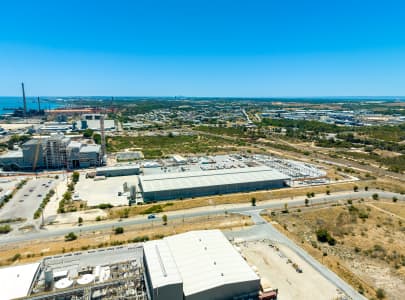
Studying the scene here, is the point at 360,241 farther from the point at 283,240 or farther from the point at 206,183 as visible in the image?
the point at 206,183

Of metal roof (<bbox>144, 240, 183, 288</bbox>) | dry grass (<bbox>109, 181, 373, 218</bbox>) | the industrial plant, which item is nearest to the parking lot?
dry grass (<bbox>109, 181, 373, 218</bbox>)

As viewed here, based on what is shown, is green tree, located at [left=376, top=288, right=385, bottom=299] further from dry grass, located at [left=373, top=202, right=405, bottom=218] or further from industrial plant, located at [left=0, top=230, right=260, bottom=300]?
dry grass, located at [left=373, top=202, right=405, bottom=218]

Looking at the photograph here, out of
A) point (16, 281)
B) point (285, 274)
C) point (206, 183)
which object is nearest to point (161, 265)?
point (16, 281)

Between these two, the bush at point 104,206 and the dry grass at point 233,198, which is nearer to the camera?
the dry grass at point 233,198

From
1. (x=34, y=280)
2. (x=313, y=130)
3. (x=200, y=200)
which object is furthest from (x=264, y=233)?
(x=313, y=130)

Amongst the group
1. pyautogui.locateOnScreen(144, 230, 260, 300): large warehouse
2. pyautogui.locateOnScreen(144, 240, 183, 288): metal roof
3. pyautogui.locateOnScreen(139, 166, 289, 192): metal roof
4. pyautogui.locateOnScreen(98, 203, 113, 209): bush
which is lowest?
pyautogui.locateOnScreen(98, 203, 113, 209): bush

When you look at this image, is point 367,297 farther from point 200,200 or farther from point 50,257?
point 50,257

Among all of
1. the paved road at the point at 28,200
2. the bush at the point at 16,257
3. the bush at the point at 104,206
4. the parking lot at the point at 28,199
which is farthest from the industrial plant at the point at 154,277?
the parking lot at the point at 28,199

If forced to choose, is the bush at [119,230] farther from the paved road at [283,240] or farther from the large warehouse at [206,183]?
the paved road at [283,240]
